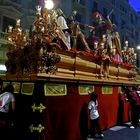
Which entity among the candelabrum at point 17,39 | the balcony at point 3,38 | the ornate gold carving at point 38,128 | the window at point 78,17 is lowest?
the ornate gold carving at point 38,128

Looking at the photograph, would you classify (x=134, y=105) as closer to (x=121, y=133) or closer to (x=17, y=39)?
(x=121, y=133)

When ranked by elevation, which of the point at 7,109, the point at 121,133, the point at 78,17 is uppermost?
the point at 78,17

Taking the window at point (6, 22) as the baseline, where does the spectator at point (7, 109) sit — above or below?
below

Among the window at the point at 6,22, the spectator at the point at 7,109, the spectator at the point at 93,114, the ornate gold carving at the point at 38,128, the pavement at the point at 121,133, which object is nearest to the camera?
the ornate gold carving at the point at 38,128

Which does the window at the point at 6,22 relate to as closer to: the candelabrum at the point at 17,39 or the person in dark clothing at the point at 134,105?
the candelabrum at the point at 17,39

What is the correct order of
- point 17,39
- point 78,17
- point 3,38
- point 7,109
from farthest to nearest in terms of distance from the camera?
point 78,17, point 3,38, point 17,39, point 7,109

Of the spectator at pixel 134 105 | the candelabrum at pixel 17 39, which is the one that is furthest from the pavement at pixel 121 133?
the candelabrum at pixel 17 39

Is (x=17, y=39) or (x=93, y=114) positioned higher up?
(x=17, y=39)

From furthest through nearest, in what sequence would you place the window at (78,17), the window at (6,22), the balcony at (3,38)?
1. the window at (78,17)
2. the window at (6,22)
3. the balcony at (3,38)

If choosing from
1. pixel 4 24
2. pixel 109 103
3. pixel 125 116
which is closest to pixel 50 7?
pixel 109 103

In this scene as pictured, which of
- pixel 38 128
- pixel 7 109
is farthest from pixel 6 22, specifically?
pixel 38 128

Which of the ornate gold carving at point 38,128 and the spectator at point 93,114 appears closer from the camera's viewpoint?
the ornate gold carving at point 38,128

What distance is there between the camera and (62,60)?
26.0 feet

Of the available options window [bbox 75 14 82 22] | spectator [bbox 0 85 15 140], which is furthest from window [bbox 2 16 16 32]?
spectator [bbox 0 85 15 140]
